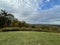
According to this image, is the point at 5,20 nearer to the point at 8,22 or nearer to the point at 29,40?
the point at 8,22

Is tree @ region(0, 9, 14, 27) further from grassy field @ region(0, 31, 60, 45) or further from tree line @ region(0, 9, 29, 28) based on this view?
grassy field @ region(0, 31, 60, 45)

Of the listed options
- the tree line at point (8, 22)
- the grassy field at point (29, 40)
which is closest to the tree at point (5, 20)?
the tree line at point (8, 22)

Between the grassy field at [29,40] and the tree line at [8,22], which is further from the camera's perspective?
the tree line at [8,22]

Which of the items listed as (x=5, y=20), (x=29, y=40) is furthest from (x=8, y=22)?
(x=29, y=40)

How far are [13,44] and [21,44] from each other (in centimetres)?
65

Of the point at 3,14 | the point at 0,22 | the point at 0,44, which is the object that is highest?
the point at 3,14

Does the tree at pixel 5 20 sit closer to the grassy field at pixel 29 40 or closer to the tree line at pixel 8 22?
the tree line at pixel 8 22

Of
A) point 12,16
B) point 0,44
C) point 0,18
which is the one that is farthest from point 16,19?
point 0,44

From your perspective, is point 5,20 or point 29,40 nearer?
point 29,40

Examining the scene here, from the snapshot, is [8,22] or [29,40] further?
[8,22]

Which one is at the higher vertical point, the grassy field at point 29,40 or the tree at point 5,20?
the tree at point 5,20

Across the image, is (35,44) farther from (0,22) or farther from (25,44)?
(0,22)

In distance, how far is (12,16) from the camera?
42656 mm

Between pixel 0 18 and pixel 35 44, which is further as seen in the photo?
pixel 0 18
